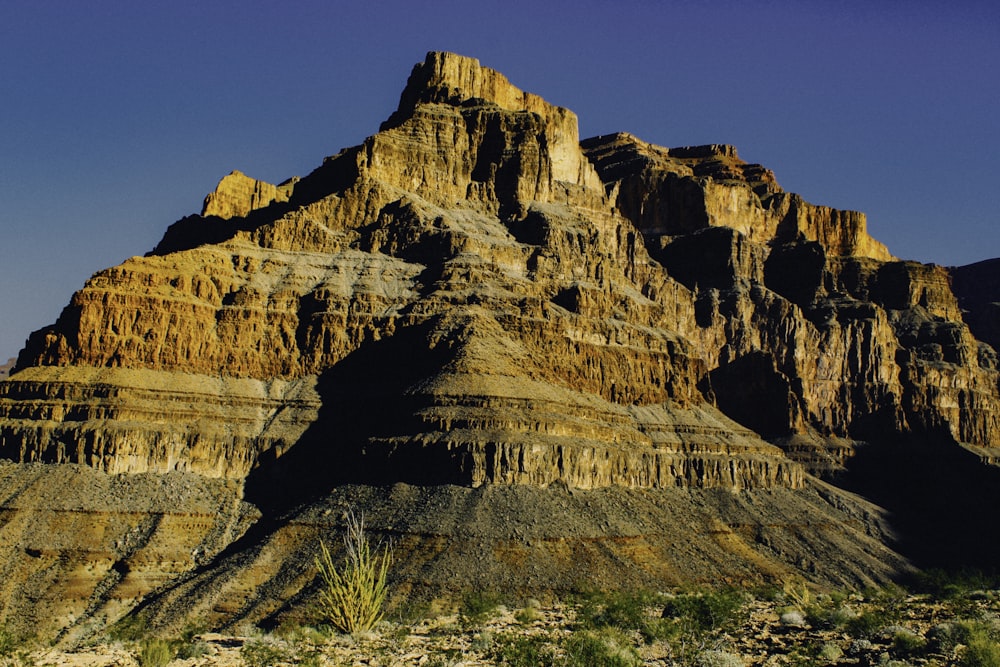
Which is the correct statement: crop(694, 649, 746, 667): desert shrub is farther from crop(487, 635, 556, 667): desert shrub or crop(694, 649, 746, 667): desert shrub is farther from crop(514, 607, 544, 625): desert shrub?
crop(514, 607, 544, 625): desert shrub

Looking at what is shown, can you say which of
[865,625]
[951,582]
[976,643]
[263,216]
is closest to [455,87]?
[263,216]

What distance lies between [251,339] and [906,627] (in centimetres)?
7603

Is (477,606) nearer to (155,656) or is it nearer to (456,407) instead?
(155,656)

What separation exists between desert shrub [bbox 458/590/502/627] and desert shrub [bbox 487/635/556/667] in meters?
9.09

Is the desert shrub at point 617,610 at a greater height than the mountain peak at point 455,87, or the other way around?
the mountain peak at point 455,87

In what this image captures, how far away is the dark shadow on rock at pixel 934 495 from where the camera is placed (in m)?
135

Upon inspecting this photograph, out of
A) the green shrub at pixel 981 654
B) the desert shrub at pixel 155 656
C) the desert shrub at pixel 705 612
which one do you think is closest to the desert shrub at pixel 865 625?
the desert shrub at pixel 705 612

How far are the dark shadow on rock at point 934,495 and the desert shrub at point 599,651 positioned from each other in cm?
7558

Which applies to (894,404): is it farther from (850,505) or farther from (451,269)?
(451,269)

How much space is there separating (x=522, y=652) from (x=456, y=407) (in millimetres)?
48131

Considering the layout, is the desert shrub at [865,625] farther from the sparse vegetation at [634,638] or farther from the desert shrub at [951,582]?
the desert shrub at [951,582]

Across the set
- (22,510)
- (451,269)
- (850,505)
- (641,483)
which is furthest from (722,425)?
(22,510)

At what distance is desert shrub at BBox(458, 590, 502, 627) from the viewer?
7538 cm

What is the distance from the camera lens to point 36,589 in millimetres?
85938
